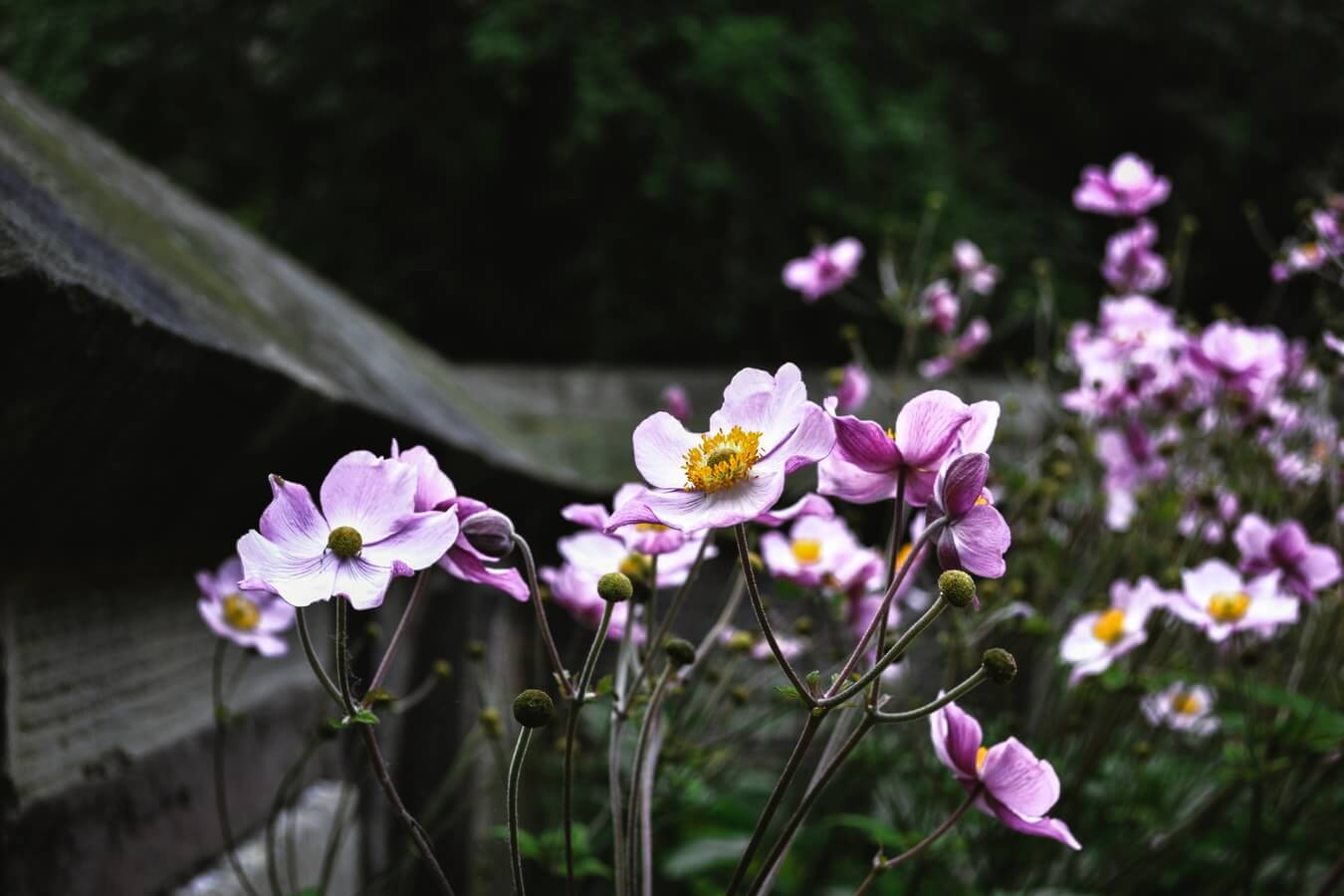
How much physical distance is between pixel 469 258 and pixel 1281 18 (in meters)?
6.29

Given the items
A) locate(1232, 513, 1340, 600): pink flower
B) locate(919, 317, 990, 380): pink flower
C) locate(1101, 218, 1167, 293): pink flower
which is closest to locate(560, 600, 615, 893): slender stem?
locate(1232, 513, 1340, 600): pink flower

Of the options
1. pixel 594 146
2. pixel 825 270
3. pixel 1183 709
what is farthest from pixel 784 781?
pixel 594 146

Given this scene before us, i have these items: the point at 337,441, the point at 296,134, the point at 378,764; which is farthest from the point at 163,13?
the point at 378,764

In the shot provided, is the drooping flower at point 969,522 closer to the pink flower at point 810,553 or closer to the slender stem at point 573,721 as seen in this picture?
the slender stem at point 573,721

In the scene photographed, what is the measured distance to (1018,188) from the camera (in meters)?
8.31

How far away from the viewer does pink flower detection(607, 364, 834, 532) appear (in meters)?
0.60

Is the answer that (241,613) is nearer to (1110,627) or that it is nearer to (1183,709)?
(1110,627)

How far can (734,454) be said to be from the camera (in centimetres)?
64

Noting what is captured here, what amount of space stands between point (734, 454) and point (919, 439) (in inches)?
4.3

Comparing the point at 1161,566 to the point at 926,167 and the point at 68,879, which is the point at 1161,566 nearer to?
the point at 68,879

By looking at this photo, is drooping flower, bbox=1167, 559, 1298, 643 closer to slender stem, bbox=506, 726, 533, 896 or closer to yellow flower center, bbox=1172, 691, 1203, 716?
yellow flower center, bbox=1172, 691, 1203, 716

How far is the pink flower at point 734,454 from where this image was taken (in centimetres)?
60

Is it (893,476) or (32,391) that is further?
(32,391)

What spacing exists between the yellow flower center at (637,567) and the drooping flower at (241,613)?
38 cm
